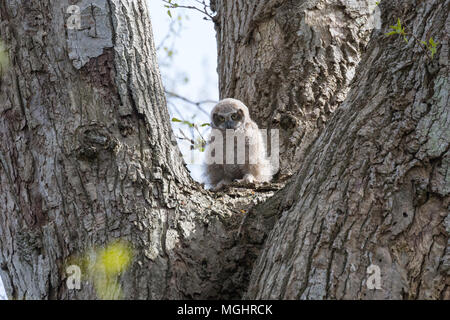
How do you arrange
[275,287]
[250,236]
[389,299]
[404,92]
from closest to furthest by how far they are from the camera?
[389,299] < [275,287] < [404,92] < [250,236]

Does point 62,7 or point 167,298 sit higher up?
point 62,7

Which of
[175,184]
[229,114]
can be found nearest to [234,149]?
[229,114]

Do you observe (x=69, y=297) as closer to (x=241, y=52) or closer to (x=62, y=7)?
(x=62, y=7)

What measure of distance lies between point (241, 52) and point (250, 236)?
2.34 m

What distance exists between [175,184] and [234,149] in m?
2.88

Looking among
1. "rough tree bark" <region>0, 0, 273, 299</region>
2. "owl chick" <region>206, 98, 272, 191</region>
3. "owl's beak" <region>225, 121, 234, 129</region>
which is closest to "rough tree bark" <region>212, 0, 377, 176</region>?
"owl chick" <region>206, 98, 272, 191</region>

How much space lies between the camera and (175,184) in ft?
9.20

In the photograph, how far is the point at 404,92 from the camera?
8.21 ft

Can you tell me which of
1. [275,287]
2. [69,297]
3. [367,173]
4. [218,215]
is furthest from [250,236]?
[69,297]

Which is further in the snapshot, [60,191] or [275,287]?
[60,191]

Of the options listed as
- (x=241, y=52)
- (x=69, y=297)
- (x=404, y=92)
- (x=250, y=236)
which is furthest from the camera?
(x=241, y=52)

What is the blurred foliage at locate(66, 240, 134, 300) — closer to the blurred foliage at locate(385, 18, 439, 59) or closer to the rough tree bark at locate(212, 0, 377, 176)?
the blurred foliage at locate(385, 18, 439, 59)

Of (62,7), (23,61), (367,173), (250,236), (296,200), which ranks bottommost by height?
(250,236)

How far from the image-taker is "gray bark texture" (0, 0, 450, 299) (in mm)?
2225
